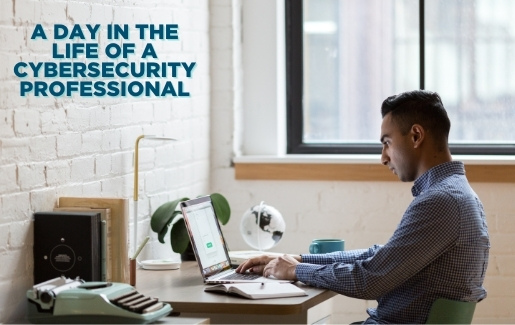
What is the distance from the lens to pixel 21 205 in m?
2.91

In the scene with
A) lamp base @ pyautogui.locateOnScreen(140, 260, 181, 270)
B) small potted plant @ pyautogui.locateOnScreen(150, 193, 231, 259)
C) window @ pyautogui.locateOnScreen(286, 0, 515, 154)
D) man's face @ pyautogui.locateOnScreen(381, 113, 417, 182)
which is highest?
window @ pyautogui.locateOnScreen(286, 0, 515, 154)

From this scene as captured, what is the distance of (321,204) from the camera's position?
14.3ft

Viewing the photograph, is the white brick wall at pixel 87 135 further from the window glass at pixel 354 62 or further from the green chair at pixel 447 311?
the green chair at pixel 447 311

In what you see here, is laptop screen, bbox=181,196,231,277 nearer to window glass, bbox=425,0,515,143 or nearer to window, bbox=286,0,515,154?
window, bbox=286,0,515,154

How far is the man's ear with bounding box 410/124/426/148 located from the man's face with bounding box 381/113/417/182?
13 millimetres

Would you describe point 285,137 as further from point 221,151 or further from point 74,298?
point 74,298

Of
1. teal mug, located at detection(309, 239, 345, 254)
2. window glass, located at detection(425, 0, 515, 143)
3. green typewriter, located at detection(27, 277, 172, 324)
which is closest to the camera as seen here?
green typewriter, located at detection(27, 277, 172, 324)

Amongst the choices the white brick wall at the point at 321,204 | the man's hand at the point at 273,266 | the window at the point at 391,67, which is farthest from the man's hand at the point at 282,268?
the window at the point at 391,67

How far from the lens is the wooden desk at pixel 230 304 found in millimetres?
2883

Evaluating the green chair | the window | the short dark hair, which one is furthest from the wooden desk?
the window

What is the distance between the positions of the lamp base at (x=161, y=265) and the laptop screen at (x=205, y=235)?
0.20 metres

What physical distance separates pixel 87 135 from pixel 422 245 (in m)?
1.11

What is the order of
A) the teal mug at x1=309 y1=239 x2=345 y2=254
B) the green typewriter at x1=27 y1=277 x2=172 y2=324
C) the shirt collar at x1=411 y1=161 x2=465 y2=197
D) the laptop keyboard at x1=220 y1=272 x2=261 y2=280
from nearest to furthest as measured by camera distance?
1. the green typewriter at x1=27 y1=277 x2=172 y2=324
2. the shirt collar at x1=411 y1=161 x2=465 y2=197
3. the laptop keyboard at x1=220 y1=272 x2=261 y2=280
4. the teal mug at x1=309 y1=239 x2=345 y2=254

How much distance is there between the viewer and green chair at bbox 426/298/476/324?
116 inches
